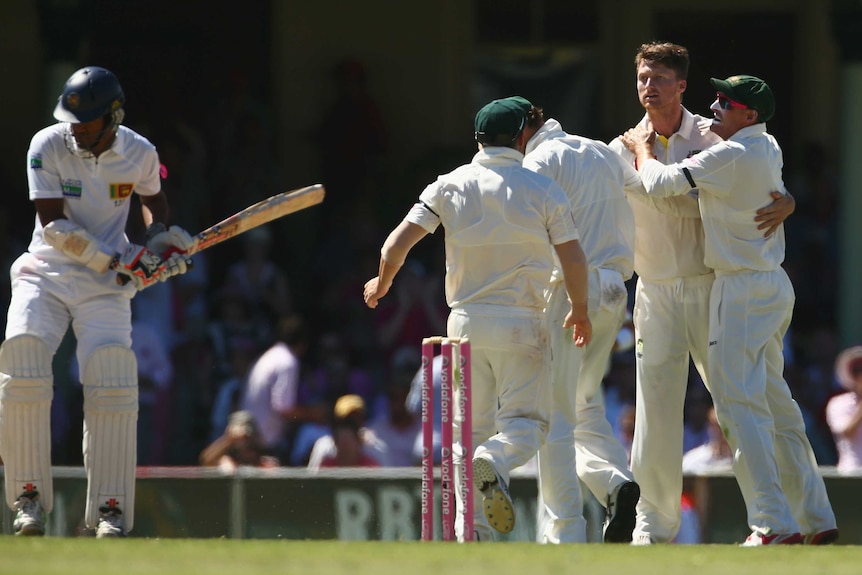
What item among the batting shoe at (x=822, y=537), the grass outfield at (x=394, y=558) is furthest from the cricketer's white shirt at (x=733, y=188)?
the grass outfield at (x=394, y=558)

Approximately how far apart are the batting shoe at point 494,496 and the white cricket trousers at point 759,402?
108 cm

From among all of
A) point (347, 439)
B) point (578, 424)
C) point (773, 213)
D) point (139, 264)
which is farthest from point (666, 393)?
point (347, 439)

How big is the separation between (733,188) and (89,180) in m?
2.62

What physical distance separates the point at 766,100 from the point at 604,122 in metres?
6.73

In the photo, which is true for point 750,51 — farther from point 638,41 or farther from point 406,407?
point 406,407

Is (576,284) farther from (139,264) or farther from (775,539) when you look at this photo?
(139,264)

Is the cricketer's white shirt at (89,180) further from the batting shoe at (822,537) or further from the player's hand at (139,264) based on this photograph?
the batting shoe at (822,537)

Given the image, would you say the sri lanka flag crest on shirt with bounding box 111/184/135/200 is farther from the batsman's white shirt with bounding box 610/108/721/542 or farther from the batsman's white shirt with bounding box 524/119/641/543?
the batsman's white shirt with bounding box 610/108/721/542

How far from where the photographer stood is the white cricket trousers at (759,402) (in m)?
6.86

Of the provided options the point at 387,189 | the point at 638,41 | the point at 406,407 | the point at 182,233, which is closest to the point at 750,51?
the point at 638,41

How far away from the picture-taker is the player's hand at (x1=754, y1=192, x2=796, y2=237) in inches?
275

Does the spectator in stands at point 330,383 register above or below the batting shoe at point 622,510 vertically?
above

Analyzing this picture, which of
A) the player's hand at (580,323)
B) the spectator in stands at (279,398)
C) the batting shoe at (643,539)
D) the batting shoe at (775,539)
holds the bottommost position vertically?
the batting shoe at (643,539)

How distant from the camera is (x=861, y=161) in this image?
12789 mm
